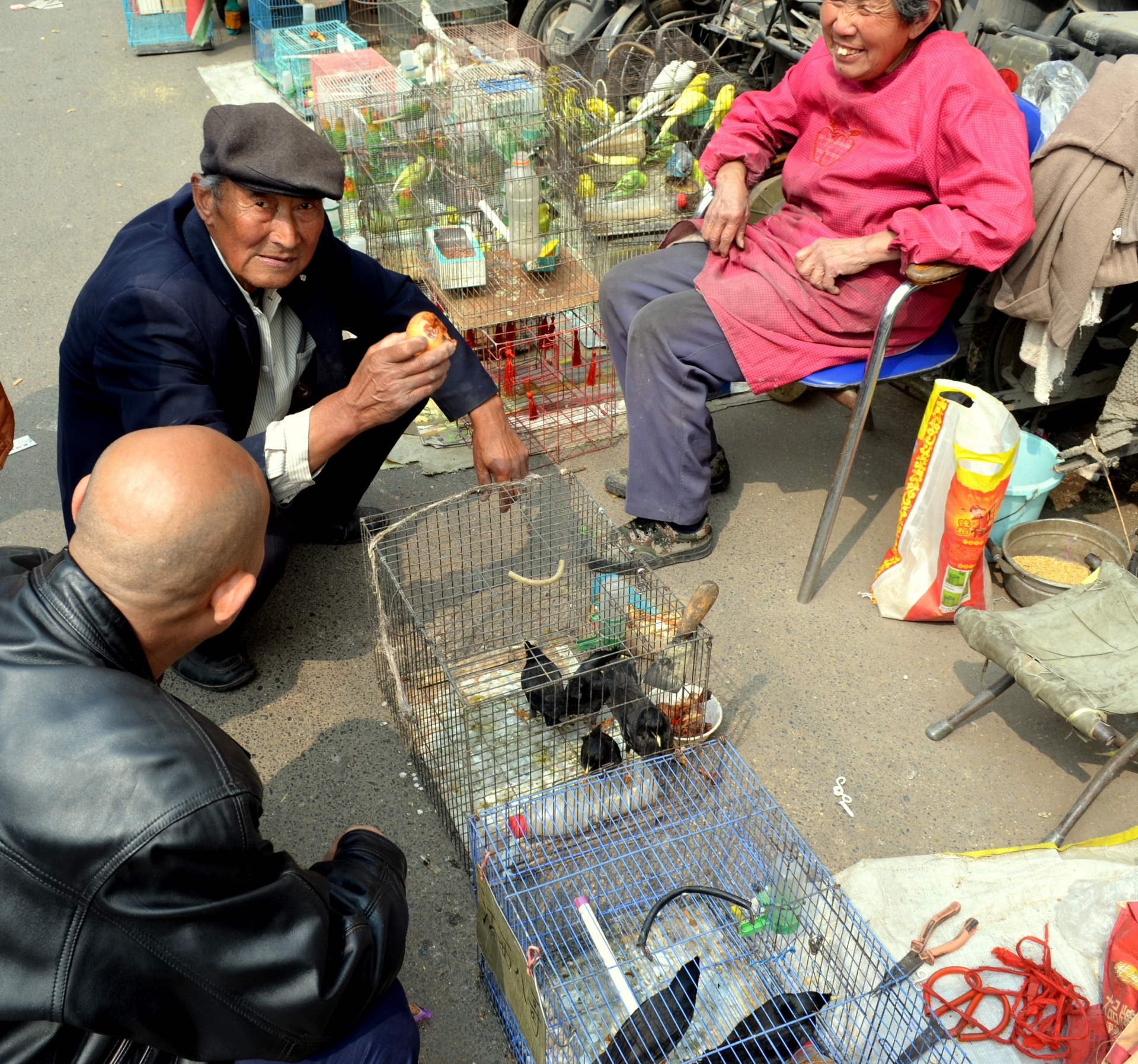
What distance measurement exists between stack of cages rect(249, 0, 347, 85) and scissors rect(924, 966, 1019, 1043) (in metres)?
7.46

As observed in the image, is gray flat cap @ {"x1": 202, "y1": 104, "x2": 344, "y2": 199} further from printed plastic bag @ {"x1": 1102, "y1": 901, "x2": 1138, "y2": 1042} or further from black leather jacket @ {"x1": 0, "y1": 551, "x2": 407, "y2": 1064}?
printed plastic bag @ {"x1": 1102, "y1": 901, "x2": 1138, "y2": 1042}

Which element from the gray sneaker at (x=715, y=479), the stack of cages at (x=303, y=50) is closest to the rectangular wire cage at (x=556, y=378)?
the gray sneaker at (x=715, y=479)

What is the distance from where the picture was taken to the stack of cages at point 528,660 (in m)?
2.78

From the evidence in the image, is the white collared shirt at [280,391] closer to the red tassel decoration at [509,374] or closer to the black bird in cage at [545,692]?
the black bird in cage at [545,692]

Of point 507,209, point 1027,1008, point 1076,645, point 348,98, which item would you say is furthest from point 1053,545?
point 348,98

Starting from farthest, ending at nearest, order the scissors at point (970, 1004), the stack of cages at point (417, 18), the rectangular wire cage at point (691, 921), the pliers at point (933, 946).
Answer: the stack of cages at point (417, 18) → the pliers at point (933, 946) → the scissors at point (970, 1004) → the rectangular wire cage at point (691, 921)

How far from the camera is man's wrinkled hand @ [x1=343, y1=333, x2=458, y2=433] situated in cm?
274

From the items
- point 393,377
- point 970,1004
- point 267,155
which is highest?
point 267,155

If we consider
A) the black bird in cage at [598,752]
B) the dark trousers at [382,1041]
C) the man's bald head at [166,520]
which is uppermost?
the man's bald head at [166,520]

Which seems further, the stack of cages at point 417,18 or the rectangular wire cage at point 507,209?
the stack of cages at point 417,18

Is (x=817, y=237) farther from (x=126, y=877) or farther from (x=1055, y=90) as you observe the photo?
(x=126, y=877)

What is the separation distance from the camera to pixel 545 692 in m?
2.85

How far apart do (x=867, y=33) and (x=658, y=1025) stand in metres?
2.84

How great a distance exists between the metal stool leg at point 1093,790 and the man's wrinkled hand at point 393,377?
81.0 inches
